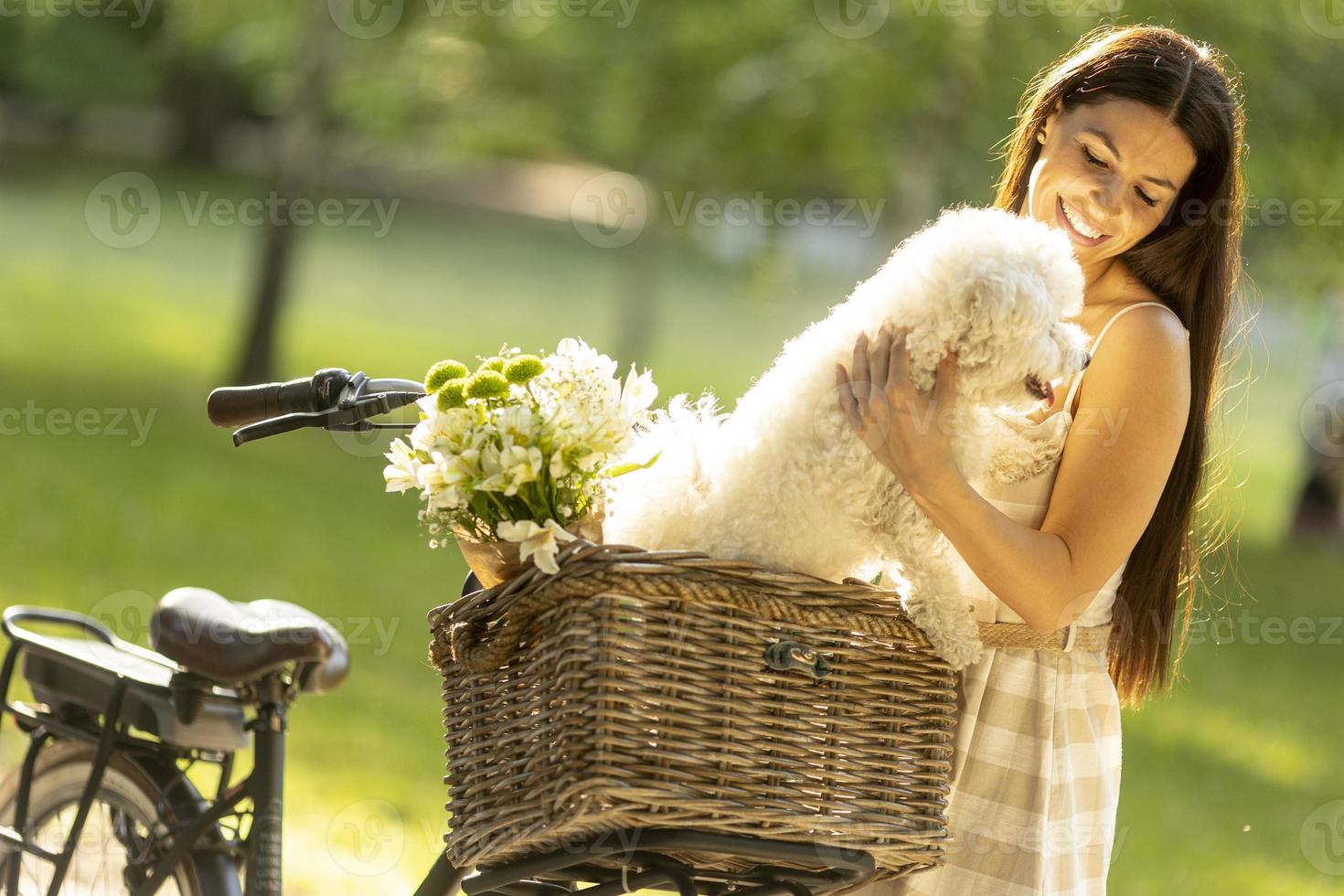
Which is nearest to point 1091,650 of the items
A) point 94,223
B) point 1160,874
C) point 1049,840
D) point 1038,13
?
point 1049,840

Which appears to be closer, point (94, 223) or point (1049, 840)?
point (1049, 840)

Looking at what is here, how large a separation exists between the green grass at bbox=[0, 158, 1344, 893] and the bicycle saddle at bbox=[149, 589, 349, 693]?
0.62 meters

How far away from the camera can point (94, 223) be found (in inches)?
1117

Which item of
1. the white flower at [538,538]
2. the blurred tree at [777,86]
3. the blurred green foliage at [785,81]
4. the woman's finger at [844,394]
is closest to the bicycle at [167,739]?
the white flower at [538,538]

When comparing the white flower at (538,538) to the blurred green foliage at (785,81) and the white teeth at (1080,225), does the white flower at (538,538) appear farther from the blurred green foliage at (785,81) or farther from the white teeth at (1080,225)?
the blurred green foliage at (785,81)

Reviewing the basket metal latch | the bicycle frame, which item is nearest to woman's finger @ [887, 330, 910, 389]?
the basket metal latch

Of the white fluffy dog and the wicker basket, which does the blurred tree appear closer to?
the white fluffy dog

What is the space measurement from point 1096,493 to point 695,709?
2.42ft

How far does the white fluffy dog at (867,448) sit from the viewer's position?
1938 mm

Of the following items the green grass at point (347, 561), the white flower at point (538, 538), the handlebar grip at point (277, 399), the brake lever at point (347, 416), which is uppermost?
the green grass at point (347, 561)

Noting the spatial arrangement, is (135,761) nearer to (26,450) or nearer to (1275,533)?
(26,450)

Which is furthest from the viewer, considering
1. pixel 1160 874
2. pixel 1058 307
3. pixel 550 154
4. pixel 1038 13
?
pixel 550 154

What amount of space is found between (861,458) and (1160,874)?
590 centimetres

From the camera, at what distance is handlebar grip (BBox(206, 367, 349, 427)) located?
7.52 ft
